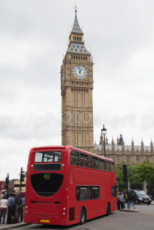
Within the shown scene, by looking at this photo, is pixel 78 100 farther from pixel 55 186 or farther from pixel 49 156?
pixel 55 186

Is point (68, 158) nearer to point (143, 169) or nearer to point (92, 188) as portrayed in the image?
point (92, 188)

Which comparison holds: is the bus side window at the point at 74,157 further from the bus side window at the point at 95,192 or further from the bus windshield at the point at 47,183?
the bus side window at the point at 95,192

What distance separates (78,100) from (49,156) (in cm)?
7639

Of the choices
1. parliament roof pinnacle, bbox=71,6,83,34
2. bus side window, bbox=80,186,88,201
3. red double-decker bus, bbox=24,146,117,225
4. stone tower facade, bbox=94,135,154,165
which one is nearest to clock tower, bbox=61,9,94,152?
parliament roof pinnacle, bbox=71,6,83,34

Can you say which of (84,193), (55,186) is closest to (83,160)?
(84,193)

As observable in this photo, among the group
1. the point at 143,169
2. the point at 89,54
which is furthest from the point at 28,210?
the point at 89,54

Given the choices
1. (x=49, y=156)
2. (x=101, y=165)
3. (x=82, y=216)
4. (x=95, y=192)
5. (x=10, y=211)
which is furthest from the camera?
(x=101, y=165)

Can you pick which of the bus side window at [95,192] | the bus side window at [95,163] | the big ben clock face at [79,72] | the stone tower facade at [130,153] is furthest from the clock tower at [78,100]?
the bus side window at [95,163]

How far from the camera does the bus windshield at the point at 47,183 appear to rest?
1466 cm

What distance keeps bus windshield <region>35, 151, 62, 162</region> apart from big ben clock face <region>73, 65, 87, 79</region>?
77.4 metres

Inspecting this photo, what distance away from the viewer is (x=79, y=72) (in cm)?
9225

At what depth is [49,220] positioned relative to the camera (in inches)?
576

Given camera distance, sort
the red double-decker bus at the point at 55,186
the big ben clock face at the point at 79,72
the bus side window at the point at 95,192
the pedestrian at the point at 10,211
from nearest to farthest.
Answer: the red double-decker bus at the point at 55,186 < the pedestrian at the point at 10,211 < the bus side window at the point at 95,192 < the big ben clock face at the point at 79,72

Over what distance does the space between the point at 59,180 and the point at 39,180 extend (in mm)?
1041
